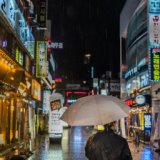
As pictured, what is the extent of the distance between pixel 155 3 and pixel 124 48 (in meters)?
27.0

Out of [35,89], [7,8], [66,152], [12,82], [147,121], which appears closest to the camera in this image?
[7,8]

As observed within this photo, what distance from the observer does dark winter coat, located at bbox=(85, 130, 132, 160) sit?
Answer: 569cm

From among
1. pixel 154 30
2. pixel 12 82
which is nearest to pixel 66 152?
pixel 12 82

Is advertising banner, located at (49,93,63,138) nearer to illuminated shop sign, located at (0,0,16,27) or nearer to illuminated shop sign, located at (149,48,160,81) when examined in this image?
illuminated shop sign, located at (149,48,160,81)

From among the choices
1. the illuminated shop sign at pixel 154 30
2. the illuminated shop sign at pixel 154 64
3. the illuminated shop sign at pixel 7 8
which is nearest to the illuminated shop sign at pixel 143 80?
the illuminated shop sign at pixel 154 64

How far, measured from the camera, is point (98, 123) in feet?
19.6

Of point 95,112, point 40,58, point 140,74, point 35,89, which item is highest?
point 40,58

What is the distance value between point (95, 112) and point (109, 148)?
2.10 ft

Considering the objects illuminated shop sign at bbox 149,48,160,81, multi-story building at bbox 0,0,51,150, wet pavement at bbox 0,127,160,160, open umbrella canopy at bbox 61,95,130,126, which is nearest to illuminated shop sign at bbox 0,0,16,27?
multi-story building at bbox 0,0,51,150

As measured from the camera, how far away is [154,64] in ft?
82.2

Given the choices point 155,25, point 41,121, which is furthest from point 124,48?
point 155,25

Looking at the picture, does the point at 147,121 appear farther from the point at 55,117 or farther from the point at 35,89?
the point at 35,89

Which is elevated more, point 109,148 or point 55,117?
point 55,117

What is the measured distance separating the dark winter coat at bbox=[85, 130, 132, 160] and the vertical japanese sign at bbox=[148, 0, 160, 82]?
19.5 meters
